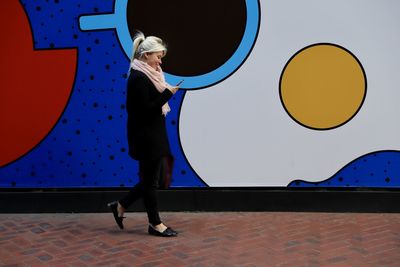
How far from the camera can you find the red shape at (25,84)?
605 cm

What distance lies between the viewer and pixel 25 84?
6.12m

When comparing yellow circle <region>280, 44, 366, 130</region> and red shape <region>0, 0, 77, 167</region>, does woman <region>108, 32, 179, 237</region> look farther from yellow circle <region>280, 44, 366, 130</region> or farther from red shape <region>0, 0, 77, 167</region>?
yellow circle <region>280, 44, 366, 130</region>

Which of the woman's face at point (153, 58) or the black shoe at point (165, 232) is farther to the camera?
the black shoe at point (165, 232)

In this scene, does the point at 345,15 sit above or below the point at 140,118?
above

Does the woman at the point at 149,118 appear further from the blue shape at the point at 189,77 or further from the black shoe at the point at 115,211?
the blue shape at the point at 189,77

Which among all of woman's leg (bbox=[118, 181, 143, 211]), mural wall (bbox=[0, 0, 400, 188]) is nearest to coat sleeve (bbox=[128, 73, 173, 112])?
woman's leg (bbox=[118, 181, 143, 211])

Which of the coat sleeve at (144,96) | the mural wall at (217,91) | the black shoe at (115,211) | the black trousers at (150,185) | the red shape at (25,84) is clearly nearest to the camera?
the coat sleeve at (144,96)

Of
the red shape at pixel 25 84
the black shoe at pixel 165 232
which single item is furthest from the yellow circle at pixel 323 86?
the red shape at pixel 25 84

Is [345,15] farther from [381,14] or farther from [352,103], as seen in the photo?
[352,103]

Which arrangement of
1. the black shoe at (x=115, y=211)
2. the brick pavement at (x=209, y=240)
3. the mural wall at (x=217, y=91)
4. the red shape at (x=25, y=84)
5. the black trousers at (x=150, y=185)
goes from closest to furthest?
the brick pavement at (x=209, y=240)
the black trousers at (x=150, y=185)
the black shoe at (x=115, y=211)
the mural wall at (x=217, y=91)
the red shape at (x=25, y=84)

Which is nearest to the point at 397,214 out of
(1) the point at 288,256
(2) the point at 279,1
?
(1) the point at 288,256

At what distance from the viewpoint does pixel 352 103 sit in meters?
5.81

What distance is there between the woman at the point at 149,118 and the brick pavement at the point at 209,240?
0.39 metres

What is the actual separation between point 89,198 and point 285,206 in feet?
6.38
